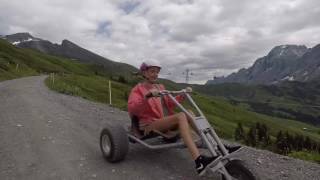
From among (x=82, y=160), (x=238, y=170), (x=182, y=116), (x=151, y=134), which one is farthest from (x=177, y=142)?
(x=82, y=160)

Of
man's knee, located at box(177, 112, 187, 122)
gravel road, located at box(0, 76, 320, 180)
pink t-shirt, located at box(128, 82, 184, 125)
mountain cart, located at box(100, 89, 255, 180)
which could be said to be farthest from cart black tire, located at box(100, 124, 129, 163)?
man's knee, located at box(177, 112, 187, 122)

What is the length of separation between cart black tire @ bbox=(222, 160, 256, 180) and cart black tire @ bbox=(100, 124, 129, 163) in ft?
8.44

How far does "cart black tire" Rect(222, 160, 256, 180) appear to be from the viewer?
6.88 metres

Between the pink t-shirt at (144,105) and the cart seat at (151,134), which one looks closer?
the cart seat at (151,134)

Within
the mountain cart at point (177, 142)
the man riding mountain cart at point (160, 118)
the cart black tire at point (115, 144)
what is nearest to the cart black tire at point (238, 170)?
the mountain cart at point (177, 142)

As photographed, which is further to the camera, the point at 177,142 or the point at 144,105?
the point at 144,105

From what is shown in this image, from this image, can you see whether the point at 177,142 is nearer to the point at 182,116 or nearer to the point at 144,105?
the point at 182,116

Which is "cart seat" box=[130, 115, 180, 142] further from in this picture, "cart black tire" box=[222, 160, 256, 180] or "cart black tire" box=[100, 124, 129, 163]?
"cart black tire" box=[222, 160, 256, 180]

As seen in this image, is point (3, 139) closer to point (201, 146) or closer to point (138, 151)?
point (138, 151)

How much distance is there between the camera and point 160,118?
9109 mm

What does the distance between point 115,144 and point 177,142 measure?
132cm

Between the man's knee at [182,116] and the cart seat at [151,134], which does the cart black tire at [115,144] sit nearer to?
the cart seat at [151,134]

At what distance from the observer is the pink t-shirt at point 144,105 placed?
9.02 metres

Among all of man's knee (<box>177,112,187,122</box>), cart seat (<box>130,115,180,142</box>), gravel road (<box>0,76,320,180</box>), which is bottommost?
gravel road (<box>0,76,320,180</box>)
